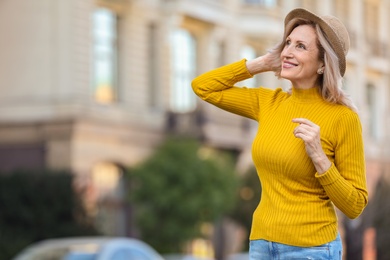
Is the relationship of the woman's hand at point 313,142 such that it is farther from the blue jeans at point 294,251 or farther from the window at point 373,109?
the window at point 373,109

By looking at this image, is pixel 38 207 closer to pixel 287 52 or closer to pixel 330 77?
pixel 287 52

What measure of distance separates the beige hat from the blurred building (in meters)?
28.1

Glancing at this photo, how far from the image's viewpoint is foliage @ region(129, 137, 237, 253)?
112ft

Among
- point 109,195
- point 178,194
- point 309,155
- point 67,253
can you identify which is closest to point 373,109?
point 109,195

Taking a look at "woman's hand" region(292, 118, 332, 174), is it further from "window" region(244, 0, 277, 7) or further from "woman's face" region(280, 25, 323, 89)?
"window" region(244, 0, 277, 7)

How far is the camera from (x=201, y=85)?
6137 mm

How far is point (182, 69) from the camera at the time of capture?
132ft

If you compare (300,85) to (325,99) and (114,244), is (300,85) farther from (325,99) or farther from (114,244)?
(114,244)

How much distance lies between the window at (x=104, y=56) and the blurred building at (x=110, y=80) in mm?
28

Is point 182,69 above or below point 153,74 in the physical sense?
above

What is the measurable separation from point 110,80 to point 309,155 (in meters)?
30.8

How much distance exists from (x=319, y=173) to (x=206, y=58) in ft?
118

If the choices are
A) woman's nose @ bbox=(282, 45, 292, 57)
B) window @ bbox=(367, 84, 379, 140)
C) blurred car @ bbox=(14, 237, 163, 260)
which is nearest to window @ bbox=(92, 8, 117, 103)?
blurred car @ bbox=(14, 237, 163, 260)

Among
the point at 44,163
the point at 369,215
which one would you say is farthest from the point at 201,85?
the point at 44,163
